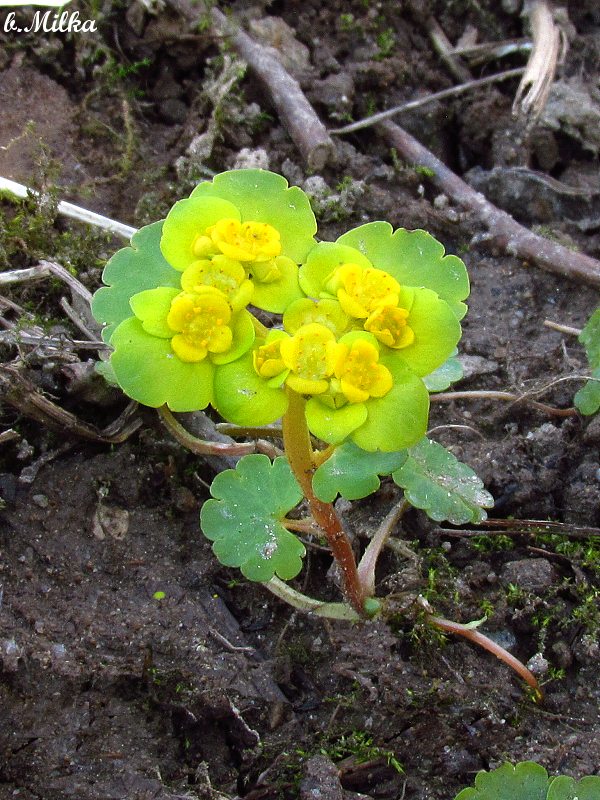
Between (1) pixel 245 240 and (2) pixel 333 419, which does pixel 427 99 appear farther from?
(2) pixel 333 419

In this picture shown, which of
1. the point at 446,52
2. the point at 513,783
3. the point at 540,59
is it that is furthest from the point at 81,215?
the point at 513,783

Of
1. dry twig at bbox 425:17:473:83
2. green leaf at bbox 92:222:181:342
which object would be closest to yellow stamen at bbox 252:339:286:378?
green leaf at bbox 92:222:181:342

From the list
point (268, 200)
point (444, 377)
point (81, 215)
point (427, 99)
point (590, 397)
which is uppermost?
point (268, 200)

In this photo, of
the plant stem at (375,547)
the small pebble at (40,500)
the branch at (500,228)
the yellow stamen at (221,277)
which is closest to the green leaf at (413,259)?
the yellow stamen at (221,277)

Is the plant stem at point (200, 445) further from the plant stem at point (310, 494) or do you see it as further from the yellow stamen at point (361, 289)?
the yellow stamen at point (361, 289)

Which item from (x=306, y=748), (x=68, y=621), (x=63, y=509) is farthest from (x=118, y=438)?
(x=306, y=748)

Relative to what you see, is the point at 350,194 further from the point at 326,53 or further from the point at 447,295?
the point at 447,295
